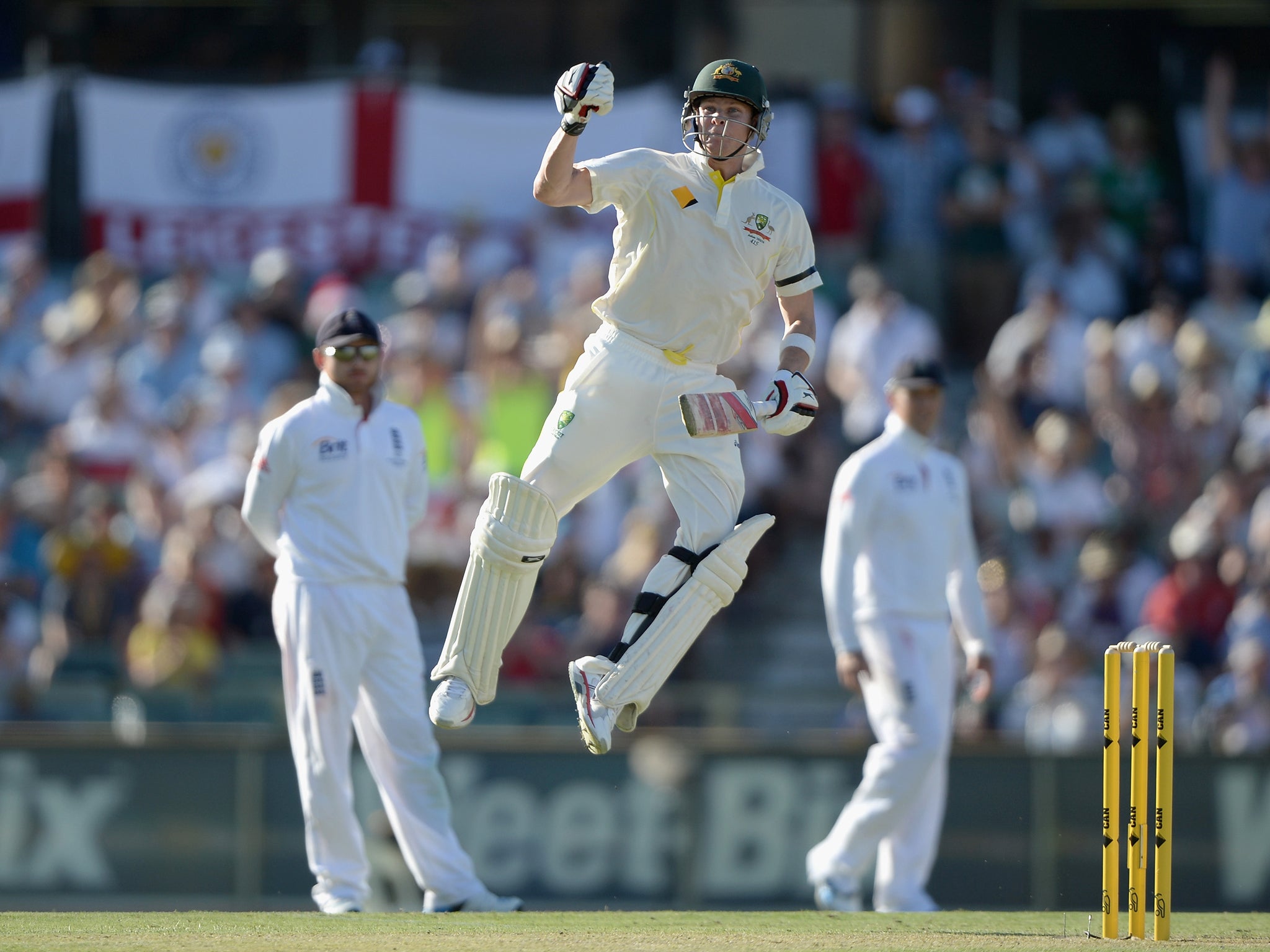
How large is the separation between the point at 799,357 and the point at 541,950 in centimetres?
224

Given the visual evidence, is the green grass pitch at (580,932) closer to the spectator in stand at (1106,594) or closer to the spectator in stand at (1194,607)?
the spectator in stand at (1194,607)

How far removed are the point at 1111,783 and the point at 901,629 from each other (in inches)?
98.2

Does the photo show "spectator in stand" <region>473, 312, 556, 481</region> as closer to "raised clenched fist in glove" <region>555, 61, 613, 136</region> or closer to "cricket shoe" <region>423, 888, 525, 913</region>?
"cricket shoe" <region>423, 888, 525, 913</region>

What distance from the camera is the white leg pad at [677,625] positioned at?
657cm

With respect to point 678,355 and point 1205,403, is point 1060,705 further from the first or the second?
point 678,355

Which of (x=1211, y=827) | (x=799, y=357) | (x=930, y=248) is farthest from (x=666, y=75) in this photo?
(x=799, y=357)

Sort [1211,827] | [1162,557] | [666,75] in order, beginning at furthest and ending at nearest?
[666,75] < [1162,557] < [1211,827]

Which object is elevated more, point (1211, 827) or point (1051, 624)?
point (1051, 624)

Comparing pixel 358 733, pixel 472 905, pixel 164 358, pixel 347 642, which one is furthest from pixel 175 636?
pixel 472 905

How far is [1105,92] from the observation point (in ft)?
55.0

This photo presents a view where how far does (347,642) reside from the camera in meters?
7.84

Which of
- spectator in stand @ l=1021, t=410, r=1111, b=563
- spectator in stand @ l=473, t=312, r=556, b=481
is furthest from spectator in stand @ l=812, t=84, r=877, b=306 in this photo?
spectator in stand @ l=473, t=312, r=556, b=481

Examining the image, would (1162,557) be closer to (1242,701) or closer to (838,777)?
(1242,701)

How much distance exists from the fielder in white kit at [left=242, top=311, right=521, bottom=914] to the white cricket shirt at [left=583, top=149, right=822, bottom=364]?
1537mm
